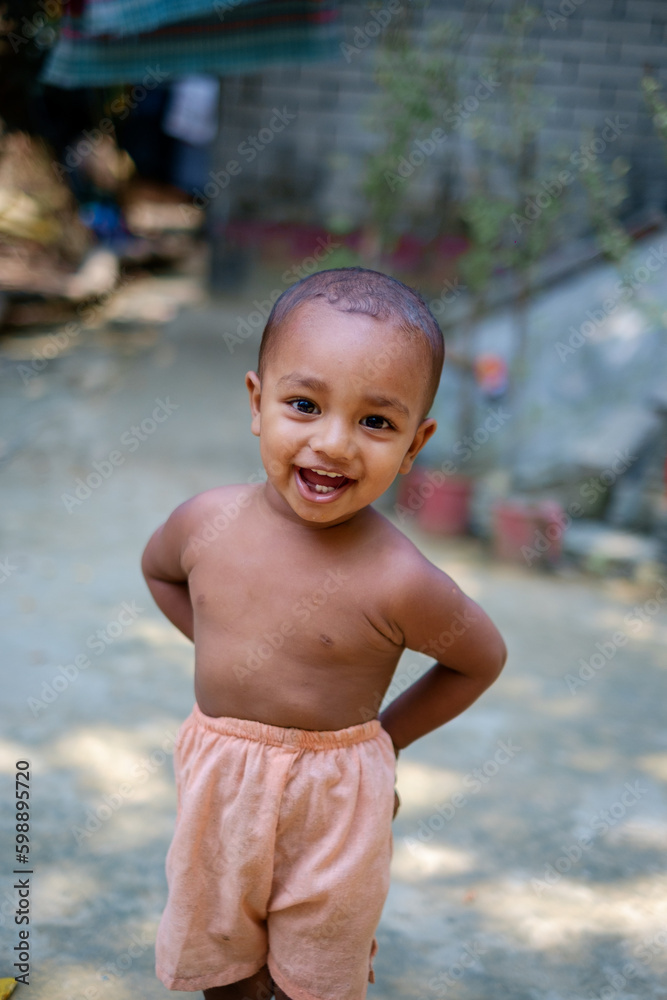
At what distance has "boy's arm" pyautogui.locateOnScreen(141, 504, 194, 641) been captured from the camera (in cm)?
153

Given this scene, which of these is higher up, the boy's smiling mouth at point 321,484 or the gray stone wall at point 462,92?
the gray stone wall at point 462,92

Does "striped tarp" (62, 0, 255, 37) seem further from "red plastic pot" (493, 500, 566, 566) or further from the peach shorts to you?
the peach shorts

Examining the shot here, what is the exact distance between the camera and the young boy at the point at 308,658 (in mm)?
1297

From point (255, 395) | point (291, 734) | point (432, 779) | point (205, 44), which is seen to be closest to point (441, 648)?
point (291, 734)

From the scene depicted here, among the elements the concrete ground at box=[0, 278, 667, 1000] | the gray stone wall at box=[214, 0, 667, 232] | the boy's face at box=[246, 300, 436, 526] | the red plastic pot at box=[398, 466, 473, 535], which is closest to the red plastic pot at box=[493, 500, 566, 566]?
the concrete ground at box=[0, 278, 667, 1000]

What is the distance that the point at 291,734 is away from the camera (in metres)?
1.37

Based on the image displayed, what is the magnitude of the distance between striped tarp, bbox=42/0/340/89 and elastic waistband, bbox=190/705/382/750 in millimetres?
4363

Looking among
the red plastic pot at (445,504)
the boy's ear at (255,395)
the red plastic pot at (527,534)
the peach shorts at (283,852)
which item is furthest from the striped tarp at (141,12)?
the peach shorts at (283,852)

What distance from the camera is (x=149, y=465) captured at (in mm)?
5238

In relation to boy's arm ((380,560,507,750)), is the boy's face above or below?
above

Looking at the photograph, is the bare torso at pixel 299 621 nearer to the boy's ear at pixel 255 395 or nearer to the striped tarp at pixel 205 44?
the boy's ear at pixel 255 395

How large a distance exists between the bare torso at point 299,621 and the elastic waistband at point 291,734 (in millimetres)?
10

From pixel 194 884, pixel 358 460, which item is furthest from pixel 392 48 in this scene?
pixel 194 884

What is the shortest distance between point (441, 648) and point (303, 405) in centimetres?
43
